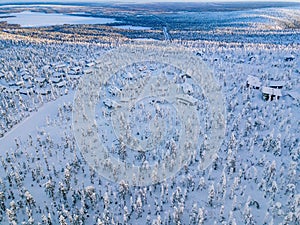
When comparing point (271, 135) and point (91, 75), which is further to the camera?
point (91, 75)

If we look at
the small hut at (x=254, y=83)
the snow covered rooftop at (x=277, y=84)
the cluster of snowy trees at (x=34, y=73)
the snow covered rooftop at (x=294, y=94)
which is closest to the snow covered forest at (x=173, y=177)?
the snow covered rooftop at (x=294, y=94)

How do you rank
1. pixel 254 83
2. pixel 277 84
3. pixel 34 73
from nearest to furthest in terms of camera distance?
1. pixel 277 84
2. pixel 254 83
3. pixel 34 73

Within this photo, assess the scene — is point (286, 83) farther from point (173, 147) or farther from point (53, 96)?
point (53, 96)

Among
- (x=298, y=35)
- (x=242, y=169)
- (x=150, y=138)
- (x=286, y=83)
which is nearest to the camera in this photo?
(x=242, y=169)

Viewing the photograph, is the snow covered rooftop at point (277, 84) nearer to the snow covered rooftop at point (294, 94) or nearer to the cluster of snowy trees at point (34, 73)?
the snow covered rooftop at point (294, 94)

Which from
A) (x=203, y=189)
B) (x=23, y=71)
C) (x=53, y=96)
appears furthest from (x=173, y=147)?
(x=23, y=71)

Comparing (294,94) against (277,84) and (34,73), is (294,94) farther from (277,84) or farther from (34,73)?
(34,73)

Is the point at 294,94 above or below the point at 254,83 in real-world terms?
below

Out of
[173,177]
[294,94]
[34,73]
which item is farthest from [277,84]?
[34,73]
